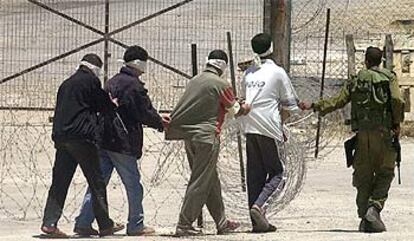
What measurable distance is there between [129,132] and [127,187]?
0.48m

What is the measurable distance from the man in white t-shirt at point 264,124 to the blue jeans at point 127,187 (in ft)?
3.28

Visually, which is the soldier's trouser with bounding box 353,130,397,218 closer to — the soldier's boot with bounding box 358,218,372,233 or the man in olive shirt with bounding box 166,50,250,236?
the soldier's boot with bounding box 358,218,372,233

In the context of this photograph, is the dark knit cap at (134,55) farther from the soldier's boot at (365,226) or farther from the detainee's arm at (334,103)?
the soldier's boot at (365,226)

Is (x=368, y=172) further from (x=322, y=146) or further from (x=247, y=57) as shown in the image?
(x=247, y=57)

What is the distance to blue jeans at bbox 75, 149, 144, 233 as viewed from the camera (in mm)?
10852

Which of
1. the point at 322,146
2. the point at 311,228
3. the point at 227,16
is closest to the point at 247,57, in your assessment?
the point at 227,16

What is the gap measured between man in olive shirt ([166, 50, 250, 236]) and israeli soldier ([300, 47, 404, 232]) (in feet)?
3.67

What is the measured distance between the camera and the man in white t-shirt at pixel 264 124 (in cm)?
1121

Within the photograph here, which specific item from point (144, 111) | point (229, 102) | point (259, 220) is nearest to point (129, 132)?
point (144, 111)

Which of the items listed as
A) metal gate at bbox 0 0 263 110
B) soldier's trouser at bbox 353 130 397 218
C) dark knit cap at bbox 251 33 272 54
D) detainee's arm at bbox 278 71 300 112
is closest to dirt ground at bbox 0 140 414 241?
soldier's trouser at bbox 353 130 397 218

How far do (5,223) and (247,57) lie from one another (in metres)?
6.91

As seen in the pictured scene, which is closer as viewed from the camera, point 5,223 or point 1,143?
point 5,223

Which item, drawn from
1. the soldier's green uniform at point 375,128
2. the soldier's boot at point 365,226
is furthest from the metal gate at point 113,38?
the soldier's boot at point 365,226

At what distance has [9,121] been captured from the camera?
54.7 feet
